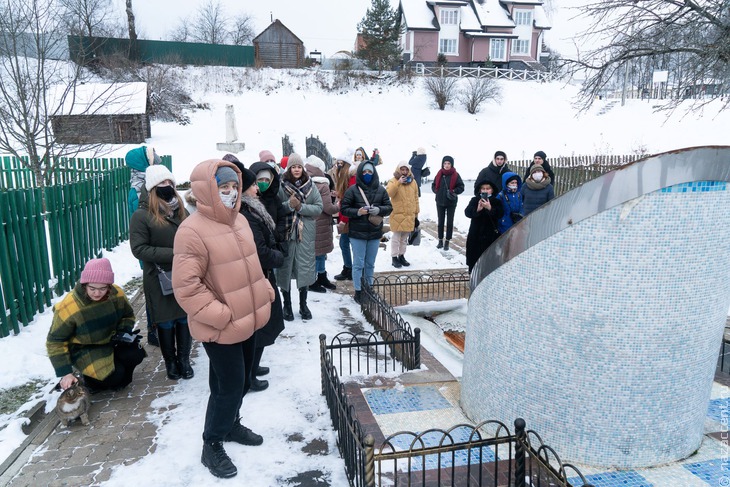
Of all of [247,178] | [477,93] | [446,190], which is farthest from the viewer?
[477,93]

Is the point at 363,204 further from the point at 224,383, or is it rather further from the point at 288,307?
Answer: the point at 224,383

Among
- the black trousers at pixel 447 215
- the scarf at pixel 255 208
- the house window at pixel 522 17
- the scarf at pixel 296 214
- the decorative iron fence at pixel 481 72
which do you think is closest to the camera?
the scarf at pixel 255 208

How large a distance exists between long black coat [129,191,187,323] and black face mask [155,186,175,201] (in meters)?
0.16

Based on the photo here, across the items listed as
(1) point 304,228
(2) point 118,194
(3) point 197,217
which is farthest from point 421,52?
(3) point 197,217

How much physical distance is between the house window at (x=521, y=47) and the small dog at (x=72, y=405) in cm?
4721

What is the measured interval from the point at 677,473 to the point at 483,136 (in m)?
28.6

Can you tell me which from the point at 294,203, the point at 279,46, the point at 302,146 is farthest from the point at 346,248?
the point at 279,46

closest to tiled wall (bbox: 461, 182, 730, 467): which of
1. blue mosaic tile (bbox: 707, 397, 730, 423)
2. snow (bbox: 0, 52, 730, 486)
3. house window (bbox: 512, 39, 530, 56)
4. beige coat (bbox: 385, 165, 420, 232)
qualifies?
blue mosaic tile (bbox: 707, 397, 730, 423)

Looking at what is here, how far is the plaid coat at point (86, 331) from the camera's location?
3.82 meters

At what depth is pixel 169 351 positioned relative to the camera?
4492 mm

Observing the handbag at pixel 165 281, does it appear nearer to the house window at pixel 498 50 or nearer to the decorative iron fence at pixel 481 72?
the decorative iron fence at pixel 481 72

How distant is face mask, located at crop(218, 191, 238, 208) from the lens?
2975 millimetres

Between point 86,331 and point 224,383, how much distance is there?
1572 millimetres


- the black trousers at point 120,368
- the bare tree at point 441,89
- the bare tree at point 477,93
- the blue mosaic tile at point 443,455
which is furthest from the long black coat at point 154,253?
the bare tree at point 477,93
